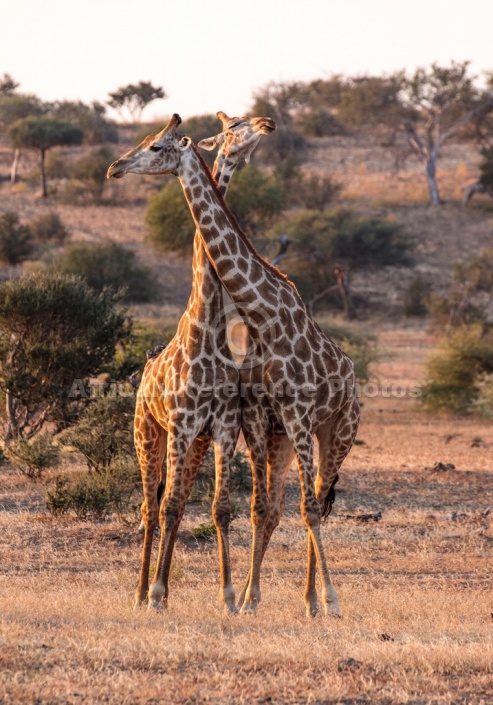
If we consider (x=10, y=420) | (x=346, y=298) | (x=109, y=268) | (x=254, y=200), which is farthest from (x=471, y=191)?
(x=10, y=420)

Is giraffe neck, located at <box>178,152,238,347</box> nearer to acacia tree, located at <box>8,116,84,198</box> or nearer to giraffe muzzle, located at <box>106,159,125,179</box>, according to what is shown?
giraffe muzzle, located at <box>106,159,125,179</box>

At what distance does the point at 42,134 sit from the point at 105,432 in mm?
37650

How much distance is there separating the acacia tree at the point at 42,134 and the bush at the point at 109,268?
44.9 ft

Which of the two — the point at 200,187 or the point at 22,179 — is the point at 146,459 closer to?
the point at 200,187

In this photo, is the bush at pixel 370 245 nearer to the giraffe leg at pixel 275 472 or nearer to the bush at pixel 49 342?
the bush at pixel 49 342

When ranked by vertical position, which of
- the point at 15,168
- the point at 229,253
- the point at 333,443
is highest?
the point at 229,253

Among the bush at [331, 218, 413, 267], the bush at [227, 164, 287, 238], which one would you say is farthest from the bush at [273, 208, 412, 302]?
the bush at [227, 164, 287, 238]

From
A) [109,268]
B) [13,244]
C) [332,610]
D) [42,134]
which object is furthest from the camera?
[42,134]

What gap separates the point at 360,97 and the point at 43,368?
3994cm

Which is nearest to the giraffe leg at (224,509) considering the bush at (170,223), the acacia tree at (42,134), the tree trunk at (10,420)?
the tree trunk at (10,420)

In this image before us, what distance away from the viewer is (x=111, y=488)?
424 inches

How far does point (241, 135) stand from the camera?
7.71 meters

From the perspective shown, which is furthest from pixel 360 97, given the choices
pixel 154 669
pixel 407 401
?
pixel 154 669

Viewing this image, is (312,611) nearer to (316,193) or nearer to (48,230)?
(48,230)
